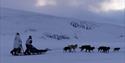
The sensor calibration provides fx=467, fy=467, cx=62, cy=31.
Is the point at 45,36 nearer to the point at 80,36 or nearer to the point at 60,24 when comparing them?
the point at 80,36

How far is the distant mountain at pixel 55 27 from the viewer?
2482 inches

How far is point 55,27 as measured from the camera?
70.9 m

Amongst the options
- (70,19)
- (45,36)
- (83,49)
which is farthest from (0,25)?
(83,49)

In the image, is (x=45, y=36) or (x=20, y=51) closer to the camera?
(x=20, y=51)

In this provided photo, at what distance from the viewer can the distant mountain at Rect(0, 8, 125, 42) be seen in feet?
207

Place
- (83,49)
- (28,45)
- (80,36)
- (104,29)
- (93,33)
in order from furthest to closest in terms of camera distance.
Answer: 1. (104,29)
2. (93,33)
3. (80,36)
4. (83,49)
5. (28,45)

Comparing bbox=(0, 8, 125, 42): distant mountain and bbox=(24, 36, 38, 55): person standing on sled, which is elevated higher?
bbox=(0, 8, 125, 42): distant mountain

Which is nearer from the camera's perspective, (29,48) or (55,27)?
(29,48)

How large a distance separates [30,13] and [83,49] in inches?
1948

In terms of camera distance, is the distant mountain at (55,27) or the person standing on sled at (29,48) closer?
the person standing on sled at (29,48)

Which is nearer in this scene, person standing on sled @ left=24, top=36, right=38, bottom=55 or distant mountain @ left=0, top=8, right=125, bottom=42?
person standing on sled @ left=24, top=36, right=38, bottom=55

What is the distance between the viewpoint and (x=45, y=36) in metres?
59.3

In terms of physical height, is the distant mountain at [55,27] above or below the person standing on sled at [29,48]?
above

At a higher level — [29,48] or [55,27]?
[55,27]
